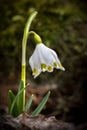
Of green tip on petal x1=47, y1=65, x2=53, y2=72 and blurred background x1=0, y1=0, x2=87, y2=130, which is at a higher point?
green tip on petal x1=47, y1=65, x2=53, y2=72

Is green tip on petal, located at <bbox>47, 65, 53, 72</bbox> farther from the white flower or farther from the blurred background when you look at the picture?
the blurred background

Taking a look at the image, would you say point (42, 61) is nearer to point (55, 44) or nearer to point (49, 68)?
point (49, 68)

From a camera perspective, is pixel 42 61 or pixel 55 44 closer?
pixel 42 61

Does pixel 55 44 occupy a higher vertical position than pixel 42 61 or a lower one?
lower

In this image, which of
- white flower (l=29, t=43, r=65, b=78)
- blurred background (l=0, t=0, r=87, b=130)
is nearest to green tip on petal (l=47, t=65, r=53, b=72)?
white flower (l=29, t=43, r=65, b=78)

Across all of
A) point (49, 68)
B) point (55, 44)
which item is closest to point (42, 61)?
point (49, 68)

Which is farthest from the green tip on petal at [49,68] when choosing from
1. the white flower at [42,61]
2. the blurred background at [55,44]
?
the blurred background at [55,44]

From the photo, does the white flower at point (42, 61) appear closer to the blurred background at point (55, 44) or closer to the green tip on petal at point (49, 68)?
the green tip on petal at point (49, 68)

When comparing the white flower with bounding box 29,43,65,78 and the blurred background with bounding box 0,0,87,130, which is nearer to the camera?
the white flower with bounding box 29,43,65,78

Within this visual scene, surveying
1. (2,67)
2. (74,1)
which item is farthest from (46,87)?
(74,1)
